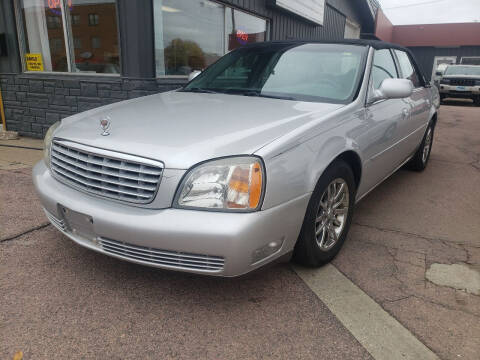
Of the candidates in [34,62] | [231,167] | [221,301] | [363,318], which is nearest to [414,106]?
[363,318]

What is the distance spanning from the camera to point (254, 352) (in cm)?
195

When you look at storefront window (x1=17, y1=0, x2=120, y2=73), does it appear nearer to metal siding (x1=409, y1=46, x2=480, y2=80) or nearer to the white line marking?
the white line marking

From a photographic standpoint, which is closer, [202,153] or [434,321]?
[202,153]

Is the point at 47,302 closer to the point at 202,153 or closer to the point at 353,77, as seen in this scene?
the point at 202,153

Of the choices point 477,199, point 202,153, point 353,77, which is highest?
point 353,77

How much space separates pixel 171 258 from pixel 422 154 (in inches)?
164

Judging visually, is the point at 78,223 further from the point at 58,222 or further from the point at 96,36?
the point at 96,36

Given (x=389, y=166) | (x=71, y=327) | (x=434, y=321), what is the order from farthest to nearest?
(x=389, y=166) < (x=434, y=321) < (x=71, y=327)

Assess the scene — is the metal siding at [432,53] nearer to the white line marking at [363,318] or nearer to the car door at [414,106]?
the car door at [414,106]

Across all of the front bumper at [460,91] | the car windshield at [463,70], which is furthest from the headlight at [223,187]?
the car windshield at [463,70]

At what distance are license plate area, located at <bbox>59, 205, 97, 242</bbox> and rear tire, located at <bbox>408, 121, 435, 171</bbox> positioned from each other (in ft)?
13.7

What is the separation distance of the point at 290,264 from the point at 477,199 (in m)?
2.70

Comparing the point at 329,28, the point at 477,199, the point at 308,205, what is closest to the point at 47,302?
the point at 308,205

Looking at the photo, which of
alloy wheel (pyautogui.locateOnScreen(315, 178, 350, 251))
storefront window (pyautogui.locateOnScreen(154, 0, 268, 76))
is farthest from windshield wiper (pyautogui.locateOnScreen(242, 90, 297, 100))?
storefront window (pyautogui.locateOnScreen(154, 0, 268, 76))
